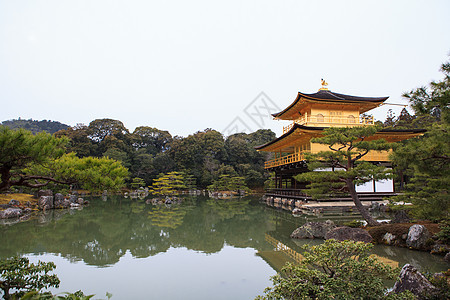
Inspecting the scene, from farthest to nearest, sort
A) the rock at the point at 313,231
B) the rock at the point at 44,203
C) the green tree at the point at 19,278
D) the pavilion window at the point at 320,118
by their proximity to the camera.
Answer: the pavilion window at the point at 320,118
the rock at the point at 44,203
the rock at the point at 313,231
the green tree at the point at 19,278

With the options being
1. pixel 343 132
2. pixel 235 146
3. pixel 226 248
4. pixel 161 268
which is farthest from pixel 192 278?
pixel 235 146

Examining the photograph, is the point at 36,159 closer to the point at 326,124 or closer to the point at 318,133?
the point at 318,133

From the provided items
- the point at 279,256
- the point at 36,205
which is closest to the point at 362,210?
the point at 279,256

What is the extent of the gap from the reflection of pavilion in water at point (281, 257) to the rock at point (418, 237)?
1146 millimetres

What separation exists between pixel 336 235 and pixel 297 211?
6413 millimetres

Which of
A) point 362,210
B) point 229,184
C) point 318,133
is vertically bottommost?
point 362,210

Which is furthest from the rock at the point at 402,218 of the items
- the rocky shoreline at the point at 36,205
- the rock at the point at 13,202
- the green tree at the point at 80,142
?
the green tree at the point at 80,142

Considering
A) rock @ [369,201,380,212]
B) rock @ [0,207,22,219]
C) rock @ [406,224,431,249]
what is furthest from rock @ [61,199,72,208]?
rock @ [406,224,431,249]

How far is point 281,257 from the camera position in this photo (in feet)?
19.6

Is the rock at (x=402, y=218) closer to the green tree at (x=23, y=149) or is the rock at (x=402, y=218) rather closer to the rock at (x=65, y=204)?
the green tree at (x=23, y=149)

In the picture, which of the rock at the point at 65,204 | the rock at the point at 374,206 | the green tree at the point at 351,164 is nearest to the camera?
the green tree at the point at 351,164

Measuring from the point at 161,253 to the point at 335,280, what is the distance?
15.1ft

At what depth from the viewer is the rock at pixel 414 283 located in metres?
3.22

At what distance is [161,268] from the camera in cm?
541
